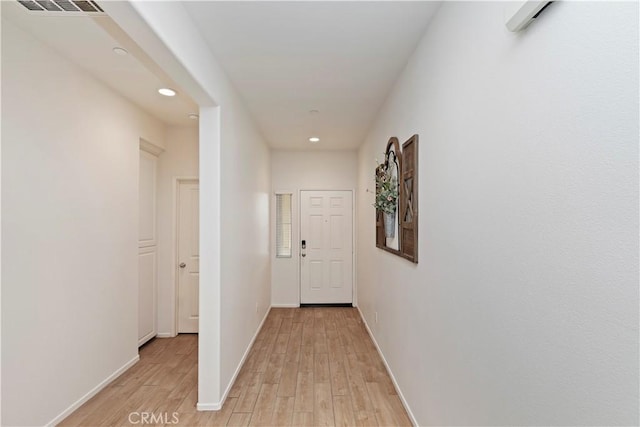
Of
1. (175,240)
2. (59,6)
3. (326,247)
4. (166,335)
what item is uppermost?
(59,6)

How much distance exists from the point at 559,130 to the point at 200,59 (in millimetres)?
2013

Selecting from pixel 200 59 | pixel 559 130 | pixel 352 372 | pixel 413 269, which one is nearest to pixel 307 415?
pixel 352 372

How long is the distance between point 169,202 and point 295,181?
213 cm

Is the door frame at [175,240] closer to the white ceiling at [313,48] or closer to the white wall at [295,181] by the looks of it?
the white ceiling at [313,48]

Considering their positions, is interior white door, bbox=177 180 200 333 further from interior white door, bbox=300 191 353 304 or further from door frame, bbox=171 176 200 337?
interior white door, bbox=300 191 353 304

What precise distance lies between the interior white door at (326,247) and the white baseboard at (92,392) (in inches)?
113

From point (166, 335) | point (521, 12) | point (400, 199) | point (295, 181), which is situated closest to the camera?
point (521, 12)

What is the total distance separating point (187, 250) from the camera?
A: 4234mm

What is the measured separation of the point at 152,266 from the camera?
4.01 meters

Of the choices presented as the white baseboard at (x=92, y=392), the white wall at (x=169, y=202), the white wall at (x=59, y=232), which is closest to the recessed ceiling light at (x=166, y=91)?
the white wall at (x=59, y=232)

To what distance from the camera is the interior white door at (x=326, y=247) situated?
565cm

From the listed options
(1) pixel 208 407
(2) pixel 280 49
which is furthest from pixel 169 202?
(2) pixel 280 49

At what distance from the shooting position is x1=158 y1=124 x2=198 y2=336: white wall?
163 inches

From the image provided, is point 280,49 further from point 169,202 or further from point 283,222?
point 283,222
